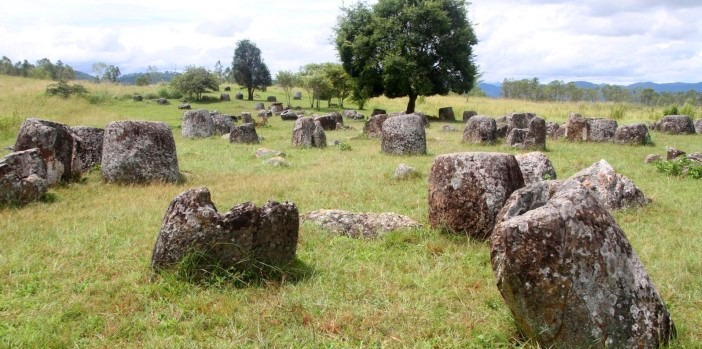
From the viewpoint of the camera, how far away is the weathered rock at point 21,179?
31.7 feet

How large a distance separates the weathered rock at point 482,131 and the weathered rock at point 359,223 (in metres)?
14.4

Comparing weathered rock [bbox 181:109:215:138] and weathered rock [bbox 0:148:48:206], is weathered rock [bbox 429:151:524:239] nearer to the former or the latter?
weathered rock [bbox 0:148:48:206]

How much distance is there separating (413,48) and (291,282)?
34.1 meters

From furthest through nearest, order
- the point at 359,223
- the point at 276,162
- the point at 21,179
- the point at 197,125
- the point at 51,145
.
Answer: the point at 197,125 < the point at 276,162 < the point at 51,145 < the point at 21,179 < the point at 359,223

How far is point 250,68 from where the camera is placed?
61469 mm

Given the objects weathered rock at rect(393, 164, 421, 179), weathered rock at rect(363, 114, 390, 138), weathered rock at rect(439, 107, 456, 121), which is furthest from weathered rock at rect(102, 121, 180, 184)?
weathered rock at rect(439, 107, 456, 121)

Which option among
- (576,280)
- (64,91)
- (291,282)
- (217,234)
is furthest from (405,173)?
(64,91)

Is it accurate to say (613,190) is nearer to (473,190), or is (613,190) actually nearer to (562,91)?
(473,190)

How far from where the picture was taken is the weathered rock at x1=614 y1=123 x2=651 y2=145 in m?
22.0

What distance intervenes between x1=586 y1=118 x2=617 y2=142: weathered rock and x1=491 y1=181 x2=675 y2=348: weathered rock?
67.8 feet

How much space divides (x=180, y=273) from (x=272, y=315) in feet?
4.30

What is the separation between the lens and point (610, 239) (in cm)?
419

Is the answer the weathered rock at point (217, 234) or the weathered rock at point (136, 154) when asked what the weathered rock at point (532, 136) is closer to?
the weathered rock at point (136, 154)

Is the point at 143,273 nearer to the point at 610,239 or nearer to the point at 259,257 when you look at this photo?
the point at 259,257
